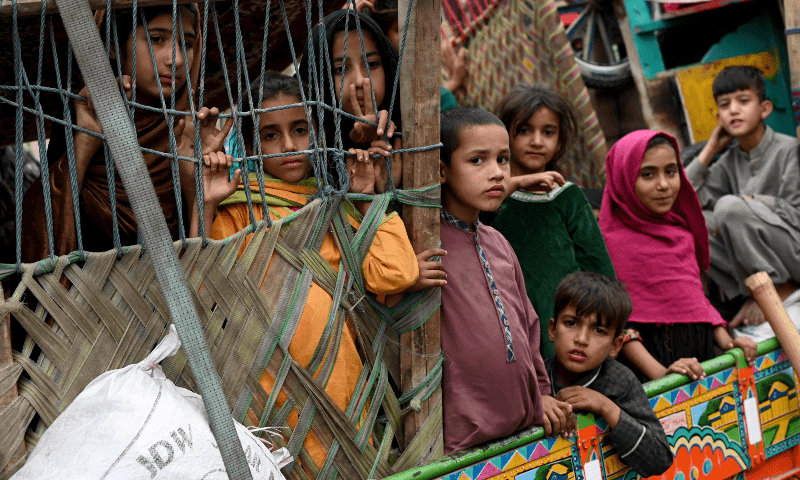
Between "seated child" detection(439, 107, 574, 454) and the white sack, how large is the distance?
Result: 671 millimetres

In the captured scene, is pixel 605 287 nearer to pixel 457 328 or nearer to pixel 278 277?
pixel 457 328

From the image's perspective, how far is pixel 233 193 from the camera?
1823 mm

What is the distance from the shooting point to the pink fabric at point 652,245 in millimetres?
3062

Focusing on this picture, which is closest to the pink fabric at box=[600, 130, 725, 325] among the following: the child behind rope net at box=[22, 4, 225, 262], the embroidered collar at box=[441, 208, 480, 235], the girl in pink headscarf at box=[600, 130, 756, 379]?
the girl in pink headscarf at box=[600, 130, 756, 379]

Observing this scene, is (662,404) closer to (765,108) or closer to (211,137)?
(211,137)

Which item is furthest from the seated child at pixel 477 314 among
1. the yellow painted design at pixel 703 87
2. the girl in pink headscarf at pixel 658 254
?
the yellow painted design at pixel 703 87

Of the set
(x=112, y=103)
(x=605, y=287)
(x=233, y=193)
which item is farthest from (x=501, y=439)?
(x=112, y=103)

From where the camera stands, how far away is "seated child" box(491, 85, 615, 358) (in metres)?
2.78

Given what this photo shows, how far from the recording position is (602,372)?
246cm

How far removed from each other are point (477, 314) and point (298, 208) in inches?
21.7

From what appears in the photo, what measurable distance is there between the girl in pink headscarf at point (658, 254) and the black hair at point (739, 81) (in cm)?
88

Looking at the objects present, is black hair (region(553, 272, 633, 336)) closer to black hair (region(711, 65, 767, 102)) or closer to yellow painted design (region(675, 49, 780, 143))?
black hair (region(711, 65, 767, 102))

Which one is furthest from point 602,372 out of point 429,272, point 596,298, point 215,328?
point 215,328

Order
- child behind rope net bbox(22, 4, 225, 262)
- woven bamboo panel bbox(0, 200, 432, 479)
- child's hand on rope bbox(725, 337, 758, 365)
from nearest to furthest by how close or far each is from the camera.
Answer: woven bamboo panel bbox(0, 200, 432, 479)
child behind rope net bbox(22, 4, 225, 262)
child's hand on rope bbox(725, 337, 758, 365)
